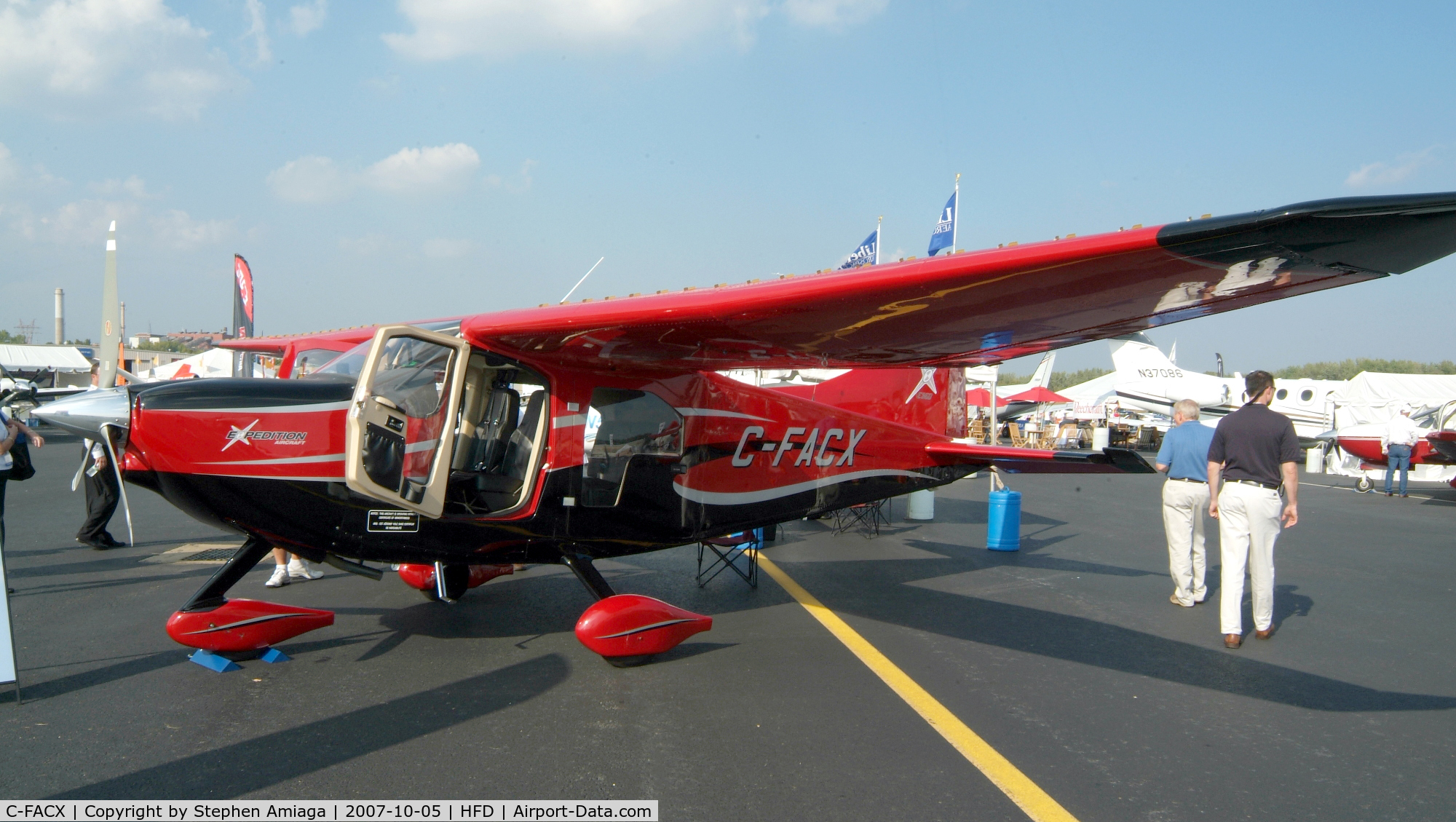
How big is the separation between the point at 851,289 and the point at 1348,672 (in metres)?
4.16

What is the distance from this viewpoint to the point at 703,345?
4.66 m

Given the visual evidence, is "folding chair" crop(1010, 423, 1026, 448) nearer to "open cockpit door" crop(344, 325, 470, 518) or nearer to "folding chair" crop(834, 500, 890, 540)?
"folding chair" crop(834, 500, 890, 540)

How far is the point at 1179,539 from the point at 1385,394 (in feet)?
95.1

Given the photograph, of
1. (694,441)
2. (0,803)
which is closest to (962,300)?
(694,441)

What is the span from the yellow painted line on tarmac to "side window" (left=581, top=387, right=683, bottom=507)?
1.85m

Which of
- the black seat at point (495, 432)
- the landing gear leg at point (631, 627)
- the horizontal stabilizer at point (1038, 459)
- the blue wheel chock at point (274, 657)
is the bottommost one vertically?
the blue wheel chock at point (274, 657)

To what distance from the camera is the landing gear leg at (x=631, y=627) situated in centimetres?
451

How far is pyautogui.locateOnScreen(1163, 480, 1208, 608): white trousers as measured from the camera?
20.7 feet

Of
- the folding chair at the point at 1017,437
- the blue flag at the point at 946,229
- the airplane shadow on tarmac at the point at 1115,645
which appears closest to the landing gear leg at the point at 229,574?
the airplane shadow on tarmac at the point at 1115,645

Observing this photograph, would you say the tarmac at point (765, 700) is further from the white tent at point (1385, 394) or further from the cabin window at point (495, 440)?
the white tent at point (1385, 394)

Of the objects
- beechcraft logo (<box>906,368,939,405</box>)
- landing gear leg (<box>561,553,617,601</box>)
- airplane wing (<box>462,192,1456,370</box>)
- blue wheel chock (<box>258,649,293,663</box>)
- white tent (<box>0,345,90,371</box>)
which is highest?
white tent (<box>0,345,90,371</box>)

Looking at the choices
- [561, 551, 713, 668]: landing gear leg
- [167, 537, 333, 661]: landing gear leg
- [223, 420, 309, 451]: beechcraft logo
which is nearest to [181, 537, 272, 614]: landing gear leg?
[167, 537, 333, 661]: landing gear leg

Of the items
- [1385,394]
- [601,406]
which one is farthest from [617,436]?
[1385,394]

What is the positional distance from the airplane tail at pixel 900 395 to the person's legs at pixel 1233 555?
2666mm
